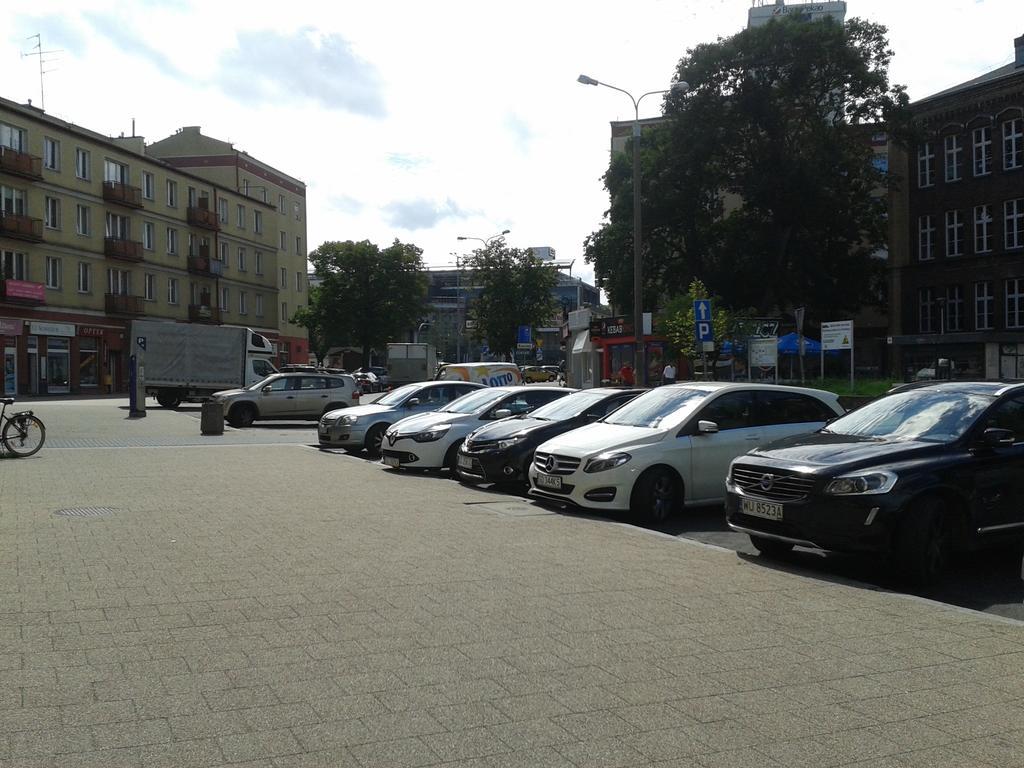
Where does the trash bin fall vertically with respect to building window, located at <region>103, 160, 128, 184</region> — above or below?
below

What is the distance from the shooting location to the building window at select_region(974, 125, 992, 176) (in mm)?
48609

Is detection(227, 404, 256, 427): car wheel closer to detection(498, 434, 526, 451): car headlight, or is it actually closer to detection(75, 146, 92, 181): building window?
detection(498, 434, 526, 451): car headlight

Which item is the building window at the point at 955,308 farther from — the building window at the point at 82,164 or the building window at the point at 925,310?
the building window at the point at 82,164

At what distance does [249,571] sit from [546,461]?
4.91 m

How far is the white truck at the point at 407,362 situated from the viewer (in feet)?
192

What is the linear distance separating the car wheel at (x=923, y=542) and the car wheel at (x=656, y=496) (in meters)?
3.65

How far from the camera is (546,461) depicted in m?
12.0

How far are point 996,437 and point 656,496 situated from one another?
3.89 meters

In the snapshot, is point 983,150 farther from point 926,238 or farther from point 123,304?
point 123,304

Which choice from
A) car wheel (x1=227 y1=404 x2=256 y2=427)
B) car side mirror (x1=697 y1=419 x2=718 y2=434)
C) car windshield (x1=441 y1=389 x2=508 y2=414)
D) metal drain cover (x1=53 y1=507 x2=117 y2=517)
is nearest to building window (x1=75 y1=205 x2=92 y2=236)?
car wheel (x1=227 y1=404 x2=256 y2=427)

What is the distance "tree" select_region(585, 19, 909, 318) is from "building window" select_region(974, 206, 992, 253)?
4.85 m

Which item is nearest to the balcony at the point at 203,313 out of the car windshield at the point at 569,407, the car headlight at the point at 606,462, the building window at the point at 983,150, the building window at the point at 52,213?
the building window at the point at 52,213

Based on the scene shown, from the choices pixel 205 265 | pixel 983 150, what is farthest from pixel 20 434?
pixel 205 265

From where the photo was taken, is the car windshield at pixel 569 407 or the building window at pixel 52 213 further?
the building window at pixel 52 213
